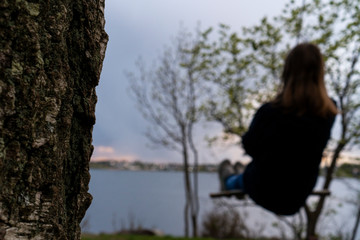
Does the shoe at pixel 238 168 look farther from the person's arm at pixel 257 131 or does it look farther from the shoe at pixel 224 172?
the person's arm at pixel 257 131

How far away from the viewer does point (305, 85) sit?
3469 mm

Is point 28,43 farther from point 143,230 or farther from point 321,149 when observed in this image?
point 143,230

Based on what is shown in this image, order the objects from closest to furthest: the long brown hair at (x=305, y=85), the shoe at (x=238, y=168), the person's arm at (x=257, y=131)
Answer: the long brown hair at (x=305, y=85), the person's arm at (x=257, y=131), the shoe at (x=238, y=168)

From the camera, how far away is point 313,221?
959 cm

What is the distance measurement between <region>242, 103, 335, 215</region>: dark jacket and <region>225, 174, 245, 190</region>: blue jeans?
15.1 inches

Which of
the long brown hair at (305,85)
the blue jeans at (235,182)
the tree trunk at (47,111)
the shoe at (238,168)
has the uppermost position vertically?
the long brown hair at (305,85)

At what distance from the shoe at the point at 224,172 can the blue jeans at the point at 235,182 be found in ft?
0.25

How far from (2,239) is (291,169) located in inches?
123

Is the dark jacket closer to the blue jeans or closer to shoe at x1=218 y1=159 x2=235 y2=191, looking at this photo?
the blue jeans

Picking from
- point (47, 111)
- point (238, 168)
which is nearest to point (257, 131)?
point (238, 168)

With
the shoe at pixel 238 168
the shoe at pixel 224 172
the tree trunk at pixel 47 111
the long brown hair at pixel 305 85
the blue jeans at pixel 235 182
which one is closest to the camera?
the tree trunk at pixel 47 111

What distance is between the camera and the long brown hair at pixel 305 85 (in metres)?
3.36

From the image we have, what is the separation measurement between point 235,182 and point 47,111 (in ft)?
12.0

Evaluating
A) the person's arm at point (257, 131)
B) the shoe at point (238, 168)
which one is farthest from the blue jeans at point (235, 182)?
Result: the person's arm at point (257, 131)
